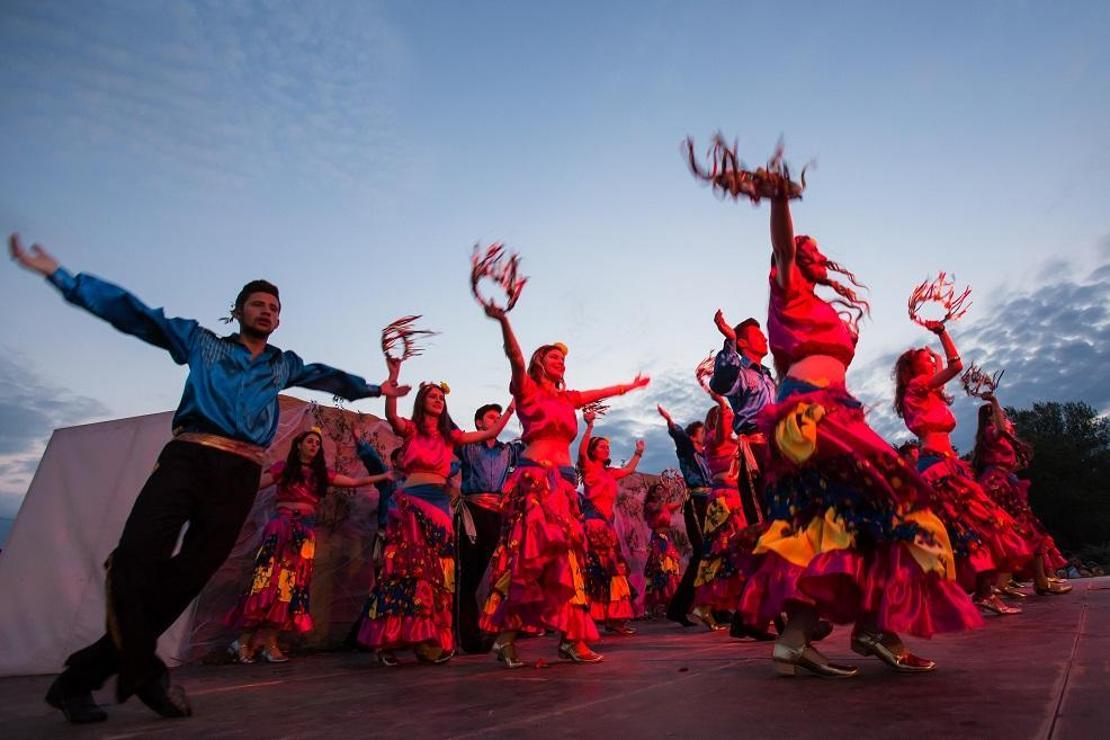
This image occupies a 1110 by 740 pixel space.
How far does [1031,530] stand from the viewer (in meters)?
7.00

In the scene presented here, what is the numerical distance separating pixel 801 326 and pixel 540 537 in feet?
6.49

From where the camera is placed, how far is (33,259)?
2.95 meters

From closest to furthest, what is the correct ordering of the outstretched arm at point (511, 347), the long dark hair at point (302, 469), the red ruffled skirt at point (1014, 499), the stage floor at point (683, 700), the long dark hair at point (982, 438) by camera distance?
the stage floor at point (683, 700), the outstretched arm at point (511, 347), the long dark hair at point (302, 469), the red ruffled skirt at point (1014, 499), the long dark hair at point (982, 438)

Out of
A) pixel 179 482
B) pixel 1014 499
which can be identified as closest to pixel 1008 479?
pixel 1014 499

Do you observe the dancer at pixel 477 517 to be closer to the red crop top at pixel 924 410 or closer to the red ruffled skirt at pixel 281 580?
the red ruffled skirt at pixel 281 580

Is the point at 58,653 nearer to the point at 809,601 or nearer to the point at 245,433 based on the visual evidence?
the point at 245,433

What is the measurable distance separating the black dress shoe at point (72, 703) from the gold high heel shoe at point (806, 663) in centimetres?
268

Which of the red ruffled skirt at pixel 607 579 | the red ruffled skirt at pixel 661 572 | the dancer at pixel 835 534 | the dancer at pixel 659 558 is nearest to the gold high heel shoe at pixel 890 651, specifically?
the dancer at pixel 835 534

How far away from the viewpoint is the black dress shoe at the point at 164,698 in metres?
2.79

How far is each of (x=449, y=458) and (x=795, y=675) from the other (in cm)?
347

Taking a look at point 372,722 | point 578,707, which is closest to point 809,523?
point 578,707

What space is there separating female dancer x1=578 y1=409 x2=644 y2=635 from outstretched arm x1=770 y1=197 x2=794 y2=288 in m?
3.55

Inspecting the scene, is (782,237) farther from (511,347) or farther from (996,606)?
(996,606)

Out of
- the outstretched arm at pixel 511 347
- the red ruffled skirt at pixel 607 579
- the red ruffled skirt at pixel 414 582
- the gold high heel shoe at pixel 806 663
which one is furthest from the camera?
the red ruffled skirt at pixel 607 579
